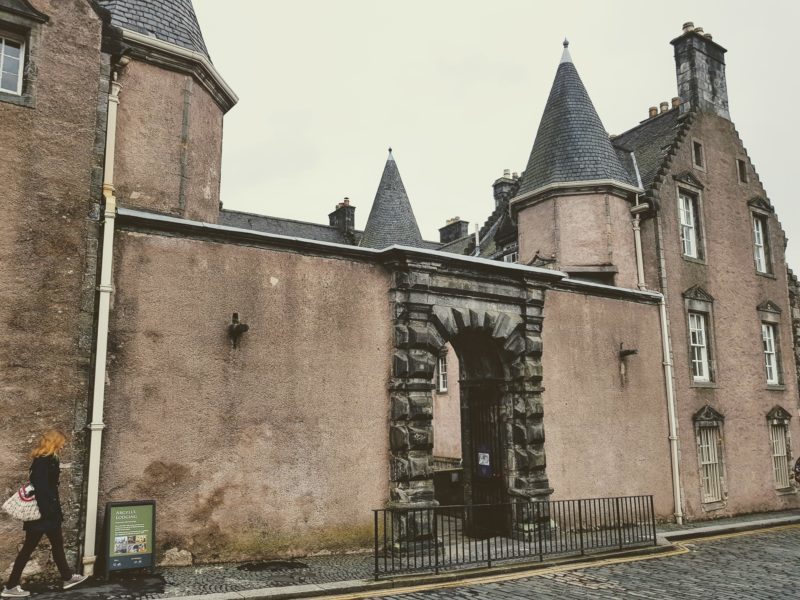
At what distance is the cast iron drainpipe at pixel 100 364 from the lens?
7.98 m

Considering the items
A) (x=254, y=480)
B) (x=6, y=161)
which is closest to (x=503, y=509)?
(x=254, y=480)

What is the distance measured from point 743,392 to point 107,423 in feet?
53.1

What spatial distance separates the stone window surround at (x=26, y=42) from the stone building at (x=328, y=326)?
0.03m

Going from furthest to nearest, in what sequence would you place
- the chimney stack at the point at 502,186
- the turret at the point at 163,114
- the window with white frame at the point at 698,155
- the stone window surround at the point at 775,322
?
the chimney stack at the point at 502,186 → the stone window surround at the point at 775,322 → the window with white frame at the point at 698,155 → the turret at the point at 163,114

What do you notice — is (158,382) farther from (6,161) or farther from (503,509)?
(503,509)

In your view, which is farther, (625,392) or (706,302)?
(706,302)

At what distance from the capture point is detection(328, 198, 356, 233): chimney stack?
31031 millimetres

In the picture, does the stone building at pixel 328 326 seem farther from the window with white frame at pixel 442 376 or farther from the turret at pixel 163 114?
the window with white frame at pixel 442 376

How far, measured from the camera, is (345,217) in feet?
102

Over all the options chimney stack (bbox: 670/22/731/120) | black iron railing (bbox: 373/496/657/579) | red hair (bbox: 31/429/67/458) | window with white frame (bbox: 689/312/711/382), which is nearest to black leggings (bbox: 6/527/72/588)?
red hair (bbox: 31/429/67/458)

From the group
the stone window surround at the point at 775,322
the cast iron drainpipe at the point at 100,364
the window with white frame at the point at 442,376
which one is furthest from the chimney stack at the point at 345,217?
the cast iron drainpipe at the point at 100,364

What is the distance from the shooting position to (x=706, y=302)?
56.5 ft

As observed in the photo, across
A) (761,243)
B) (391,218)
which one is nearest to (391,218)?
(391,218)

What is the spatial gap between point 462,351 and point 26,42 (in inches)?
357
